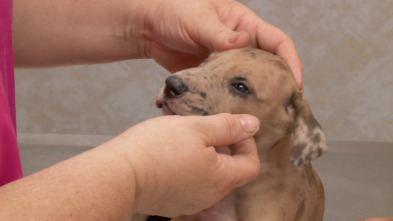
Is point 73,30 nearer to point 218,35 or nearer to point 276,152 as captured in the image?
point 218,35

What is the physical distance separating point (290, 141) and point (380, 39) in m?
1.53

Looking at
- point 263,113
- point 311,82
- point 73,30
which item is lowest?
point 311,82

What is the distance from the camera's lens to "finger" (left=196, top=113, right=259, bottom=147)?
0.86 meters

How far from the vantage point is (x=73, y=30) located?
1.34 metres

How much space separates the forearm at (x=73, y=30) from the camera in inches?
50.7

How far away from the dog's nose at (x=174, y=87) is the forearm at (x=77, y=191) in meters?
0.28

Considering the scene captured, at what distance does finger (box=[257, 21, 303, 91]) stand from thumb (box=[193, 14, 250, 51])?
7cm

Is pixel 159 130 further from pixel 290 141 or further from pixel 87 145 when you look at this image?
pixel 87 145

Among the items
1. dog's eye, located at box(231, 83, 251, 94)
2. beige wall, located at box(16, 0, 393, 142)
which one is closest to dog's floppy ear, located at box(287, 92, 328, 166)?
dog's eye, located at box(231, 83, 251, 94)

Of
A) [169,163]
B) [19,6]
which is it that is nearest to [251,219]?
[169,163]

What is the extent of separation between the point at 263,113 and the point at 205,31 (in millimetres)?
233

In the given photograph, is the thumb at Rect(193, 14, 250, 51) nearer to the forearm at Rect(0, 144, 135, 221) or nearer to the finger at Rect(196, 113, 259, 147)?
the finger at Rect(196, 113, 259, 147)

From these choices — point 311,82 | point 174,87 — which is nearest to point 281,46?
point 174,87

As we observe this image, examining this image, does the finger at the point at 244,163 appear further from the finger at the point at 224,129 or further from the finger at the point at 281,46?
the finger at the point at 281,46
